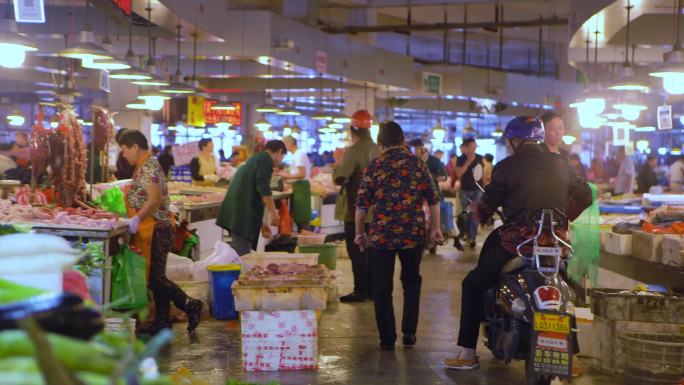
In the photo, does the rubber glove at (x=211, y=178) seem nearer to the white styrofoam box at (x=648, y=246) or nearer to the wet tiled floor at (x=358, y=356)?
the wet tiled floor at (x=358, y=356)

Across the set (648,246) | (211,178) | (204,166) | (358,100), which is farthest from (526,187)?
(358,100)

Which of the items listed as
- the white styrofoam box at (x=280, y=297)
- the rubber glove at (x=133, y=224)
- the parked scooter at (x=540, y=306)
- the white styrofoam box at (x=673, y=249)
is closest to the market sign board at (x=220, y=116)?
the rubber glove at (x=133, y=224)

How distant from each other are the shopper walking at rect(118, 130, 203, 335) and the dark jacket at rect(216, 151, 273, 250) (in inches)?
80.0

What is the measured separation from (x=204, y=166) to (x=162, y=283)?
10.0 metres

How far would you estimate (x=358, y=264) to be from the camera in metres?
11.0

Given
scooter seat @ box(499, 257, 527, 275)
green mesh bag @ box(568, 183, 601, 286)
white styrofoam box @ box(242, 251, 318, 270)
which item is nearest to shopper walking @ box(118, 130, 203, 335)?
white styrofoam box @ box(242, 251, 318, 270)

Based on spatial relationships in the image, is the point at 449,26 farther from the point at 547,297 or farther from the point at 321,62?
the point at 547,297

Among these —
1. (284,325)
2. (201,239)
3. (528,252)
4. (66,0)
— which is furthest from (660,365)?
(66,0)

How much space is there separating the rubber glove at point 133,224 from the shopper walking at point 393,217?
5.92 ft

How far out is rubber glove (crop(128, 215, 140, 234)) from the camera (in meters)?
8.04

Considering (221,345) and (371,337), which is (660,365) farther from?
(221,345)

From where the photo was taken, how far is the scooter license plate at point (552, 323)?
6051 mm

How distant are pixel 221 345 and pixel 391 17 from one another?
21746 millimetres

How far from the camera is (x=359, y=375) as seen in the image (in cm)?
740
